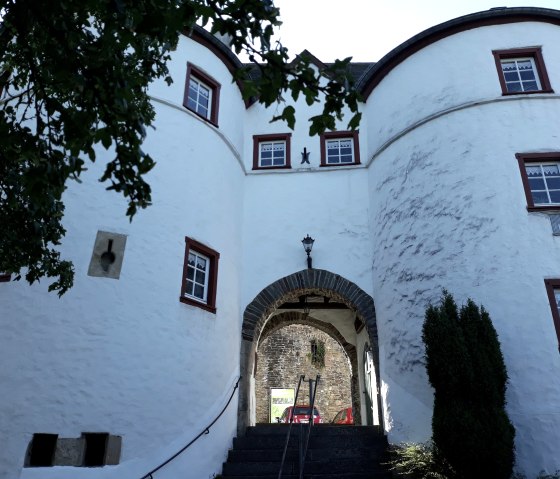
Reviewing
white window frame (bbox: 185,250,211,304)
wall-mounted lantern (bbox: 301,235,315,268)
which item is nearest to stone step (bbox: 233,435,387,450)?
white window frame (bbox: 185,250,211,304)

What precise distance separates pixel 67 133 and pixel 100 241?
15.0 feet

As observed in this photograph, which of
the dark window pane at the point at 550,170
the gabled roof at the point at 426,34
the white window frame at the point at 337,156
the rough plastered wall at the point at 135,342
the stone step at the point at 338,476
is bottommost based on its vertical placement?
the stone step at the point at 338,476

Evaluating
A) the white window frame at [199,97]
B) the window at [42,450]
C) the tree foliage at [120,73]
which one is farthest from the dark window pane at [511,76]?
the window at [42,450]

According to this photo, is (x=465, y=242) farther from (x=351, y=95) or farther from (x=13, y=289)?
(x=13, y=289)

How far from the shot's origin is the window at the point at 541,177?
9438 mm

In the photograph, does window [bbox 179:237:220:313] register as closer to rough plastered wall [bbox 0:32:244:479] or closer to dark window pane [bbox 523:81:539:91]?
rough plastered wall [bbox 0:32:244:479]

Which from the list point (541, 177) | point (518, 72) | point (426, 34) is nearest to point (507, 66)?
point (518, 72)

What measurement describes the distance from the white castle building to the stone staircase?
0.34 m

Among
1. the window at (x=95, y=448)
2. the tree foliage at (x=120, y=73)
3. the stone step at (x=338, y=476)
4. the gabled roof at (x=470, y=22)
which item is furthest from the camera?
the gabled roof at (x=470, y=22)

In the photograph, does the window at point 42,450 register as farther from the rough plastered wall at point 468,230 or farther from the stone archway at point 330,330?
the stone archway at point 330,330

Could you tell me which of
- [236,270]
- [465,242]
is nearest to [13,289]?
[236,270]

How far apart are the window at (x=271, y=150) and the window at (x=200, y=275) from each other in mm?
3394

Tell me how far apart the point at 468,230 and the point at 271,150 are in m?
5.38

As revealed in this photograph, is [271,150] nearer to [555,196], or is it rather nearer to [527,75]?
[527,75]
